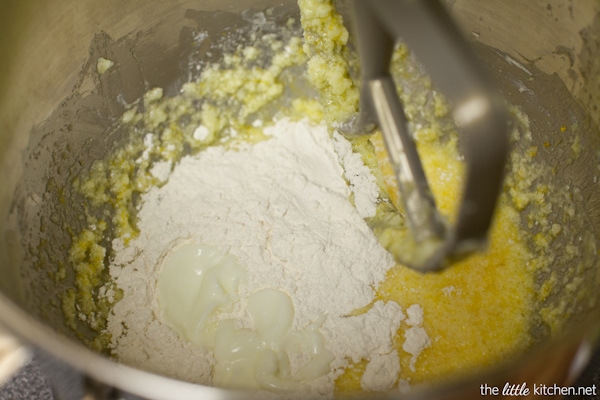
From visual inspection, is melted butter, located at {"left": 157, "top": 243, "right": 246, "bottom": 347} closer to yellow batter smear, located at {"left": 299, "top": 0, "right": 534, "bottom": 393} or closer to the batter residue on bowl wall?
the batter residue on bowl wall

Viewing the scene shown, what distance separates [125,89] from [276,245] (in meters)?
0.50

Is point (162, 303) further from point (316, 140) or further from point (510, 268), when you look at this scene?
point (510, 268)

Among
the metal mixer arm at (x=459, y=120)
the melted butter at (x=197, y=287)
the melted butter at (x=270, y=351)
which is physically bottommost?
the melted butter at (x=270, y=351)

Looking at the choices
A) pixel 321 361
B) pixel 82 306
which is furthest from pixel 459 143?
pixel 82 306

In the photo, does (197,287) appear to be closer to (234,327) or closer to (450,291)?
(234,327)

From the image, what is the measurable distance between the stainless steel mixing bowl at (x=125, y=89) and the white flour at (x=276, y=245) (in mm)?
157

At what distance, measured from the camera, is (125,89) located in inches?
47.6

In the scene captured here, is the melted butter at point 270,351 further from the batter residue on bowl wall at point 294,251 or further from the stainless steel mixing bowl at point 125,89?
the stainless steel mixing bowl at point 125,89

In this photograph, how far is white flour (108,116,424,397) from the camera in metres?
1.02

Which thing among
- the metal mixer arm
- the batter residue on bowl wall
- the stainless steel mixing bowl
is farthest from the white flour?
the metal mixer arm

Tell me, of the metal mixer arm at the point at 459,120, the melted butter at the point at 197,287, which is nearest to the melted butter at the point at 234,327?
the melted butter at the point at 197,287

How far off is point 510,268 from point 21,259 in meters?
0.97

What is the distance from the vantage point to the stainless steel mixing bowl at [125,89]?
0.95m

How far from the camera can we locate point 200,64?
4.28ft
